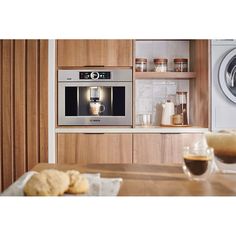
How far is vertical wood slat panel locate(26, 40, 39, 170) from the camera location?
2029 mm

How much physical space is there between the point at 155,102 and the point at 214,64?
16.4 inches

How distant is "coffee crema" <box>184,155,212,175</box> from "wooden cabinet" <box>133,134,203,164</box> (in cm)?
128

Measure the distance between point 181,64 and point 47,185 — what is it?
1736 mm

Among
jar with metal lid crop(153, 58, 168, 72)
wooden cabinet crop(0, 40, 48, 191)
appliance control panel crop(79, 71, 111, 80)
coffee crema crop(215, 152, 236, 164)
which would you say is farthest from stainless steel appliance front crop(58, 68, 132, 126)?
coffee crema crop(215, 152, 236, 164)

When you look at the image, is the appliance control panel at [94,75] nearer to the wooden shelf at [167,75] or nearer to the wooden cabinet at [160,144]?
the wooden shelf at [167,75]

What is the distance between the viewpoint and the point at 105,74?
2107mm

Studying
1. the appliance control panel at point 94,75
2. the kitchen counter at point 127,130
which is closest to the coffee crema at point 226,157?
the kitchen counter at point 127,130

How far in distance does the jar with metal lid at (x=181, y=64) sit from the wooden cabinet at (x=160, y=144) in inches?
15.6

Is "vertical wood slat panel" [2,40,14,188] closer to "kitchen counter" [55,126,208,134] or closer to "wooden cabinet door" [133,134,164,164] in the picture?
"kitchen counter" [55,126,208,134]

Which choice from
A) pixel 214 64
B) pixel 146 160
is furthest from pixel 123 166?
pixel 214 64

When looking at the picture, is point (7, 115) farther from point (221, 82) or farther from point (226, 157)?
point (226, 157)

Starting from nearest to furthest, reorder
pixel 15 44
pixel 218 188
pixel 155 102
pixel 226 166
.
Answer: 1. pixel 218 188
2. pixel 226 166
3. pixel 15 44
4. pixel 155 102
